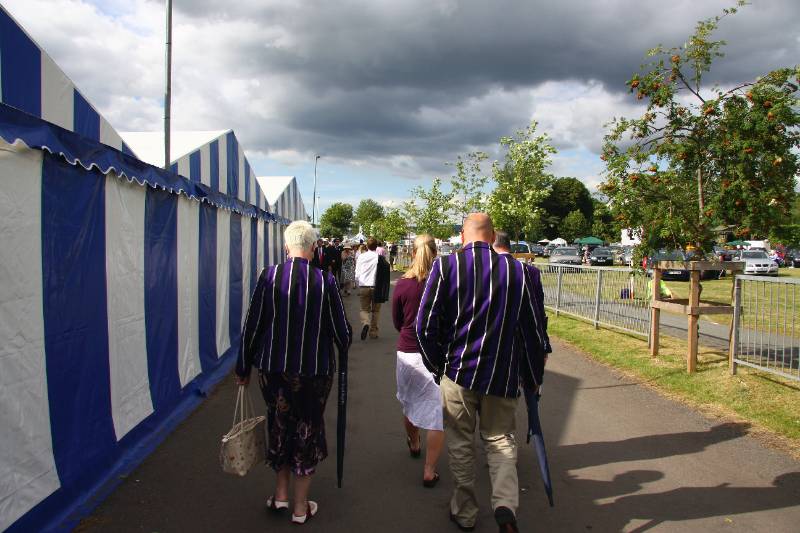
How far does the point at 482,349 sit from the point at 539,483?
5.03 feet

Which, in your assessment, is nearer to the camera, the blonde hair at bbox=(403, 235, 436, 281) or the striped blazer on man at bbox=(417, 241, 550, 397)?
the striped blazer on man at bbox=(417, 241, 550, 397)

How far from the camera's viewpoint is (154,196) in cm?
500

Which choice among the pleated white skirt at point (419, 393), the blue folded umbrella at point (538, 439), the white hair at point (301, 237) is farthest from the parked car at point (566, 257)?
the white hair at point (301, 237)

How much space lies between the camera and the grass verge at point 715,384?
207 inches

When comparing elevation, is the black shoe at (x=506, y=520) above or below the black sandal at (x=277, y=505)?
above

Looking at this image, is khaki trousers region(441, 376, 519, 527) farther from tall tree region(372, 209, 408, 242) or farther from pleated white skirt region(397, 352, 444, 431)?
tall tree region(372, 209, 408, 242)

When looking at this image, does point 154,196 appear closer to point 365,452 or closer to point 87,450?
point 87,450

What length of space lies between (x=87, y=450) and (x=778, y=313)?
22.9 feet

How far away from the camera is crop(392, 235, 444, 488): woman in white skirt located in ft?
12.8

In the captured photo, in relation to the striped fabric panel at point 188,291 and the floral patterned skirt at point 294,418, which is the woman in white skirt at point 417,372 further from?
the striped fabric panel at point 188,291

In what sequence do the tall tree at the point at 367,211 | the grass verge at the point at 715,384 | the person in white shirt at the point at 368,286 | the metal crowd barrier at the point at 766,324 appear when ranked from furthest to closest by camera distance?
the tall tree at the point at 367,211, the person in white shirt at the point at 368,286, the metal crowd barrier at the point at 766,324, the grass verge at the point at 715,384

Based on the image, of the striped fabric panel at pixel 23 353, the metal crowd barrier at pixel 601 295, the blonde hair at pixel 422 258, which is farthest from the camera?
the metal crowd barrier at pixel 601 295

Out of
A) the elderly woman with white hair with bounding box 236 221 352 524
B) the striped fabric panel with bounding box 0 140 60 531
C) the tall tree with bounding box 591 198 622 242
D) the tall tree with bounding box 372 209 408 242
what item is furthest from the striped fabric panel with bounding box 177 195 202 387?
the tall tree with bounding box 372 209 408 242

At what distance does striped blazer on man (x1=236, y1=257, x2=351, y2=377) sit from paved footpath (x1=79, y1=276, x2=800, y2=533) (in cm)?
95
